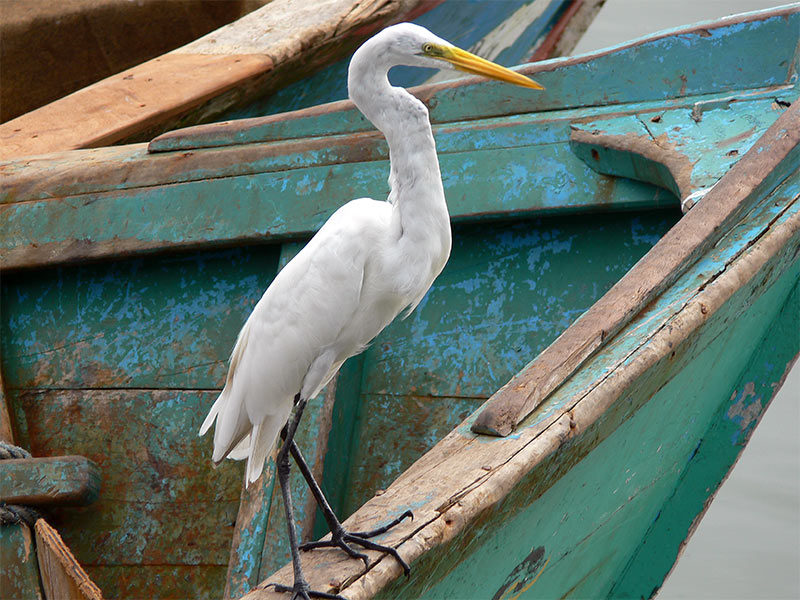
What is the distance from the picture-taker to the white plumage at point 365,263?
1.72 meters

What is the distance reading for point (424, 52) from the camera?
1771 millimetres

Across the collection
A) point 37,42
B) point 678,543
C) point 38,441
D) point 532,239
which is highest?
point 532,239

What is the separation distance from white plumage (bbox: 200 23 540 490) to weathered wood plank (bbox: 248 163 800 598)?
333 mm

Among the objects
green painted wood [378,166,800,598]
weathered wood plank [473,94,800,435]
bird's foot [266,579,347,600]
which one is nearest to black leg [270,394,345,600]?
bird's foot [266,579,347,600]

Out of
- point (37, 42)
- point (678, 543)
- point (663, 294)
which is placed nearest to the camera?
point (663, 294)

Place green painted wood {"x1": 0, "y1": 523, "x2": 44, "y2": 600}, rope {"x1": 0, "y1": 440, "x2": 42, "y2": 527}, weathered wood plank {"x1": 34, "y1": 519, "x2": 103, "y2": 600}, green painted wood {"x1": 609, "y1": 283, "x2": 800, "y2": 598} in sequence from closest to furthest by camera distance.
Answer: weathered wood plank {"x1": 34, "y1": 519, "x2": 103, "y2": 600}, green painted wood {"x1": 0, "y1": 523, "x2": 44, "y2": 600}, rope {"x1": 0, "y1": 440, "x2": 42, "y2": 527}, green painted wood {"x1": 609, "y1": 283, "x2": 800, "y2": 598}

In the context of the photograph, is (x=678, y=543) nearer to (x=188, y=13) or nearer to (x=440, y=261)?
(x=440, y=261)

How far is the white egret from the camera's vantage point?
1720 millimetres

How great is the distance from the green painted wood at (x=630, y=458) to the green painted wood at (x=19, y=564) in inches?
39.8

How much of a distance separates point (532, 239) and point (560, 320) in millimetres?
224

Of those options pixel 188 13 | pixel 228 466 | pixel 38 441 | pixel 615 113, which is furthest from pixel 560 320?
pixel 188 13

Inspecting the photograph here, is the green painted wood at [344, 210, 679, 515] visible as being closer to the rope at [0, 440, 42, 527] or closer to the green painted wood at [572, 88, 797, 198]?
the green painted wood at [572, 88, 797, 198]

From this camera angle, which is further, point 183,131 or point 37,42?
point 37,42

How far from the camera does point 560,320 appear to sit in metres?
2.34
